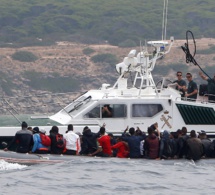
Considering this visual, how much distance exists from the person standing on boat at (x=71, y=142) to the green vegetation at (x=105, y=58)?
265 ft

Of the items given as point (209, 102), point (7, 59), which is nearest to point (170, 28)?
point (7, 59)

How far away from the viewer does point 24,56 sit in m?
116

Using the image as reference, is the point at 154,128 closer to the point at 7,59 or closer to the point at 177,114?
the point at 177,114

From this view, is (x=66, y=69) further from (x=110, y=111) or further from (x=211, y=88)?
(x=110, y=111)

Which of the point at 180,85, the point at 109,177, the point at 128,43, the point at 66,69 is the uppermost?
the point at 128,43

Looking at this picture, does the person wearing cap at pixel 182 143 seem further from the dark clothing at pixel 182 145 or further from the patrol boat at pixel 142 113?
the patrol boat at pixel 142 113

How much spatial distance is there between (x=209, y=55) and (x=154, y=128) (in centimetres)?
8522

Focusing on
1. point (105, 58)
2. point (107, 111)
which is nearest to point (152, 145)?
point (107, 111)

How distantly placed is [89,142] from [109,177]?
98.5 inches

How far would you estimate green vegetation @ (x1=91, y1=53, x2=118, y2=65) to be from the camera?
11249cm

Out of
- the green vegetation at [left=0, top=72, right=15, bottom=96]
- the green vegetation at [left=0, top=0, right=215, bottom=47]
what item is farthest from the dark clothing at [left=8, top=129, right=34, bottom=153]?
the green vegetation at [left=0, top=0, right=215, bottom=47]

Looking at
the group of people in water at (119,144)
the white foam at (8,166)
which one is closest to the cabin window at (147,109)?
the group of people in water at (119,144)

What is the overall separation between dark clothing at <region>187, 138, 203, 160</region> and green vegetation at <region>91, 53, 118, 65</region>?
8105 cm

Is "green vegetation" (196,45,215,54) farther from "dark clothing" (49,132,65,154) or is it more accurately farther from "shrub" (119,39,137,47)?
"dark clothing" (49,132,65,154)
